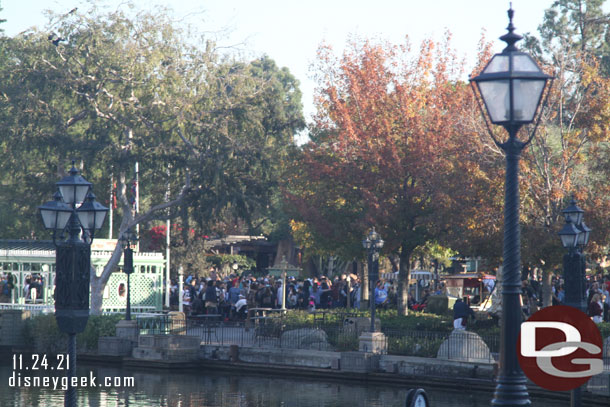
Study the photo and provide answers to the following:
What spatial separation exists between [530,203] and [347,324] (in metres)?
6.92

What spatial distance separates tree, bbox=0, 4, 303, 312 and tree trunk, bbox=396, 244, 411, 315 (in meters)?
6.37

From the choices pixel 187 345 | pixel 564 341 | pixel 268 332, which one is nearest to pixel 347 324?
pixel 268 332

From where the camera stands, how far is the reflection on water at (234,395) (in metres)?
21.3

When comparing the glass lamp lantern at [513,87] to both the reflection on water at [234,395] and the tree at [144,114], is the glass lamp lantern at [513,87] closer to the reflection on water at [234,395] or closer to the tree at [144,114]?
the reflection on water at [234,395]

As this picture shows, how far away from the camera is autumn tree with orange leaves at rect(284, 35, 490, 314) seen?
1356 inches

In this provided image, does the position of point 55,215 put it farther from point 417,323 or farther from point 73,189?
point 417,323

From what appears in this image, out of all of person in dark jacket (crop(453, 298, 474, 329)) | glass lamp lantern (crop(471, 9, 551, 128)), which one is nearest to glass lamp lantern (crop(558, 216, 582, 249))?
person in dark jacket (crop(453, 298, 474, 329))

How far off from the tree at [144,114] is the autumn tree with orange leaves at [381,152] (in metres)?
2.15

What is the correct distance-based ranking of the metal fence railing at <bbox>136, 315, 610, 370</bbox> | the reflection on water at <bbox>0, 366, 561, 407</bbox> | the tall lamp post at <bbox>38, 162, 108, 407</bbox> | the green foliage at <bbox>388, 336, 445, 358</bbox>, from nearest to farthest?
the tall lamp post at <bbox>38, 162, 108, 407</bbox> < the reflection on water at <bbox>0, 366, 561, 407</bbox> < the metal fence railing at <bbox>136, 315, 610, 370</bbox> < the green foliage at <bbox>388, 336, 445, 358</bbox>

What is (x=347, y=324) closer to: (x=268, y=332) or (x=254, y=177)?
(x=268, y=332)

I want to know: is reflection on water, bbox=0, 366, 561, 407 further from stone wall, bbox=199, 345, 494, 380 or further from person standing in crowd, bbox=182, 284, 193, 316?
person standing in crowd, bbox=182, 284, 193, 316

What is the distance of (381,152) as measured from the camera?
115ft

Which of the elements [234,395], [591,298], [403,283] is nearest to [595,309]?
[591,298]

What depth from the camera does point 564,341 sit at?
8.34m
